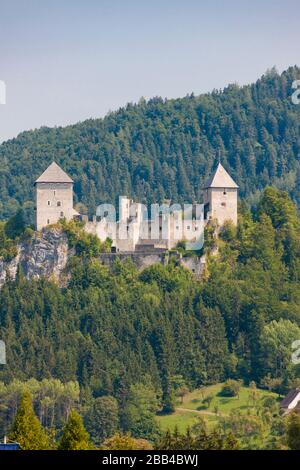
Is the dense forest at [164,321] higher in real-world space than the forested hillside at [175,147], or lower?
lower

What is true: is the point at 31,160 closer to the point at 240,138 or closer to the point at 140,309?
the point at 240,138

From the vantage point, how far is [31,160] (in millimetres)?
153500

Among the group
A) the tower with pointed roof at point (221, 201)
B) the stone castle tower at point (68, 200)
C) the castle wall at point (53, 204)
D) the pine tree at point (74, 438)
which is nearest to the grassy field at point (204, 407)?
the tower with pointed roof at point (221, 201)

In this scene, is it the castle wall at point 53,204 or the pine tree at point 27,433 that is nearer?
the pine tree at point 27,433

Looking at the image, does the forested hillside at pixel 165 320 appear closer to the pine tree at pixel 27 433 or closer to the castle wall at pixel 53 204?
the castle wall at pixel 53 204

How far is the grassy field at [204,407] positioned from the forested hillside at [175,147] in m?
53.9

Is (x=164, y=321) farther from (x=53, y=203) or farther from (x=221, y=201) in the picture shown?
(x=53, y=203)

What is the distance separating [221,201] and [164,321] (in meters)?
5.96

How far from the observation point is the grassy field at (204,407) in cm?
8162

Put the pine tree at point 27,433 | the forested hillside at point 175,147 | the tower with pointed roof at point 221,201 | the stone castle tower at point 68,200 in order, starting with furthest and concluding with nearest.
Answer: the forested hillside at point 175,147, the tower with pointed roof at point 221,201, the stone castle tower at point 68,200, the pine tree at point 27,433

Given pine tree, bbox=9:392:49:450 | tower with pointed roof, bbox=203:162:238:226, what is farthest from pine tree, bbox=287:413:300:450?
tower with pointed roof, bbox=203:162:238:226

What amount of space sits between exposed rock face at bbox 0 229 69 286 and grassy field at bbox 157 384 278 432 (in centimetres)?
880

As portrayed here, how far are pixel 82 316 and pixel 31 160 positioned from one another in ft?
214
